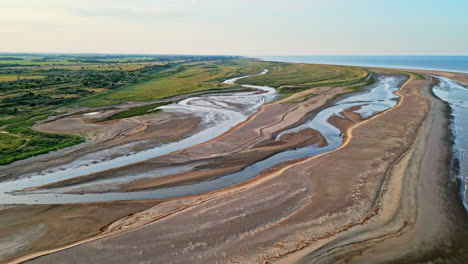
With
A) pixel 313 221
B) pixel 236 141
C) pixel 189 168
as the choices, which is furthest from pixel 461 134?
pixel 189 168

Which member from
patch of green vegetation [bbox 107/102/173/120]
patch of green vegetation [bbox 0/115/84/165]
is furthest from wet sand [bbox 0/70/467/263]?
patch of green vegetation [bbox 107/102/173/120]

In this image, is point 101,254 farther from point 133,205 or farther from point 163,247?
point 133,205

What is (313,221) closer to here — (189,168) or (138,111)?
(189,168)

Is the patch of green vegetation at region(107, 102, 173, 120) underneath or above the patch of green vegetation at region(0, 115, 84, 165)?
above

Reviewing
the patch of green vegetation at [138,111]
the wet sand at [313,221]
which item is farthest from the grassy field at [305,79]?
the wet sand at [313,221]

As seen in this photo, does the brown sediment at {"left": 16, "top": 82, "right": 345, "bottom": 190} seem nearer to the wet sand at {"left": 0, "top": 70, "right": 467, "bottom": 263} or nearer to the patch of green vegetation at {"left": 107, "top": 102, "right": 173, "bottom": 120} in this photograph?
the wet sand at {"left": 0, "top": 70, "right": 467, "bottom": 263}

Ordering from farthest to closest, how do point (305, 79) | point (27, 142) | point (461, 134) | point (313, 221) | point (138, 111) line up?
point (305, 79) → point (138, 111) → point (461, 134) → point (27, 142) → point (313, 221)

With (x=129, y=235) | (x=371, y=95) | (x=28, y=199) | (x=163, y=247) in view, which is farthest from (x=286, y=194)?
(x=371, y=95)

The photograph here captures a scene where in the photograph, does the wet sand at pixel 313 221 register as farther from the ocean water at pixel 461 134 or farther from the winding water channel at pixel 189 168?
the winding water channel at pixel 189 168
